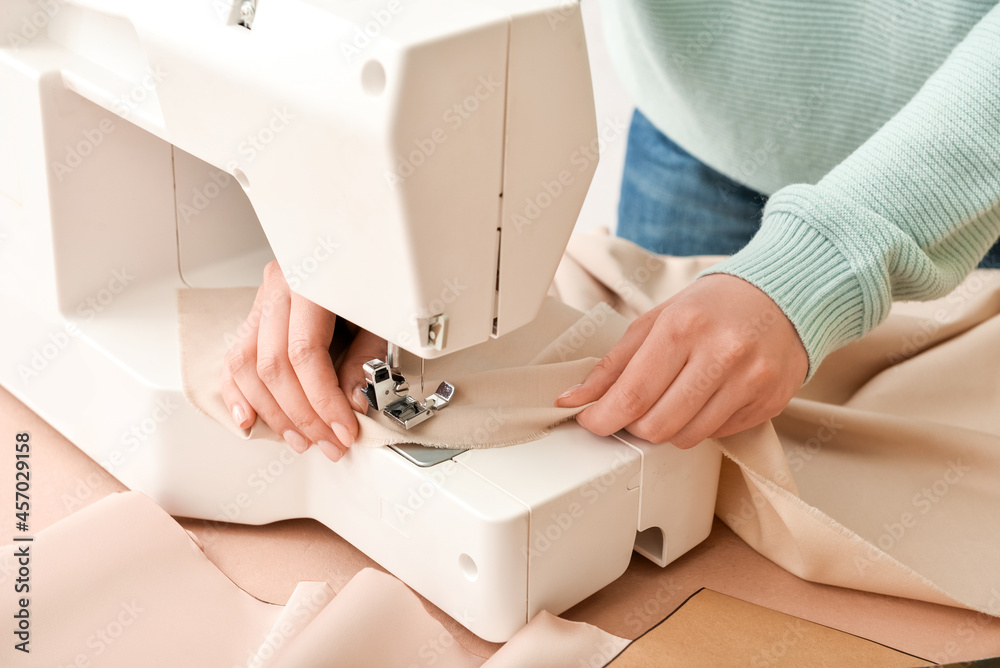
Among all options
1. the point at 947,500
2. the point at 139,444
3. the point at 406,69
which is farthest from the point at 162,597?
the point at 947,500

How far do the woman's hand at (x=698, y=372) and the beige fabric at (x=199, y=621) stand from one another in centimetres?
22

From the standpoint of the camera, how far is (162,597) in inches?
39.6

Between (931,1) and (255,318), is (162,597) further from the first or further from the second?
(931,1)

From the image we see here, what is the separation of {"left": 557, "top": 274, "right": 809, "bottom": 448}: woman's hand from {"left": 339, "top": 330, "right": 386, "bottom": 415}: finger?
8.4 inches

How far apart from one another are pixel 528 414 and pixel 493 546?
15 cm

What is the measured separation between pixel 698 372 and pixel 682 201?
2.70 ft

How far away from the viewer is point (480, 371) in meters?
1.13

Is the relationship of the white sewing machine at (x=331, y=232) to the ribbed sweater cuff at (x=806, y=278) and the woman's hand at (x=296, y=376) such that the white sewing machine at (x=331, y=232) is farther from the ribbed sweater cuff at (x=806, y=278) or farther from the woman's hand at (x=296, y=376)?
the ribbed sweater cuff at (x=806, y=278)
